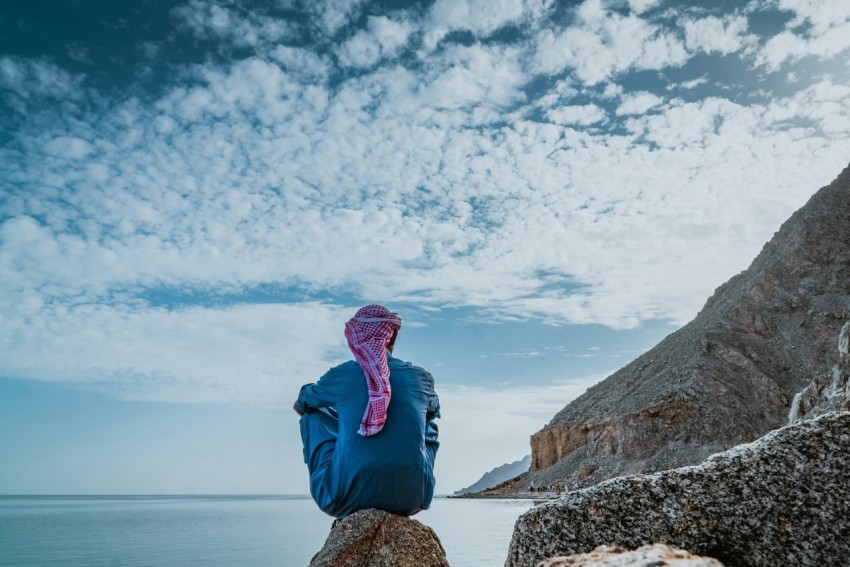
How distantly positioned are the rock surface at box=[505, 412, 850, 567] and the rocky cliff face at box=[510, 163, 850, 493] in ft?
172

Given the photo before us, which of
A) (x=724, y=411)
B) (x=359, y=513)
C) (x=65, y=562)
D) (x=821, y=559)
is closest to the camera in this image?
(x=821, y=559)

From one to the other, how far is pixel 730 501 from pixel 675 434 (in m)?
59.0

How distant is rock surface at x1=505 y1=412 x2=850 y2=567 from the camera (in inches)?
88.3

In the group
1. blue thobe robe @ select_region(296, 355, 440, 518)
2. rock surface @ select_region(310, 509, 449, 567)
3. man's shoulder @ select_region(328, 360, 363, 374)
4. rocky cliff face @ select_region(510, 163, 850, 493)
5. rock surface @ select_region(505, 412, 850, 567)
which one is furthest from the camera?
rocky cliff face @ select_region(510, 163, 850, 493)

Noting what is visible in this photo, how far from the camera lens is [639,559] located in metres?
1.66

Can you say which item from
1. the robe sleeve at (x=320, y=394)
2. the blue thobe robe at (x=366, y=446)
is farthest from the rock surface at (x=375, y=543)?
the robe sleeve at (x=320, y=394)

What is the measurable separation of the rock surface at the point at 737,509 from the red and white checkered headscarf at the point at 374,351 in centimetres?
179

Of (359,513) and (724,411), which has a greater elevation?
(724,411)

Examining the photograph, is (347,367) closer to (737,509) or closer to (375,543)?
(375,543)

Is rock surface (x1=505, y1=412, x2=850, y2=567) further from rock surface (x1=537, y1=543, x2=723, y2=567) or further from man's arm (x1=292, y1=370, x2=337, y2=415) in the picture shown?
man's arm (x1=292, y1=370, x2=337, y2=415)

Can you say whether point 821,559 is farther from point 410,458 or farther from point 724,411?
point 724,411

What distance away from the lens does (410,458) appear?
14.0 ft

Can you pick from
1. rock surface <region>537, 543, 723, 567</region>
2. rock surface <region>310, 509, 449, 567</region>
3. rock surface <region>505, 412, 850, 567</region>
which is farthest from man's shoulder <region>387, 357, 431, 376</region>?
rock surface <region>537, 543, 723, 567</region>

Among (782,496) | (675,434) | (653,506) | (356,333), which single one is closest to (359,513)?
(356,333)
